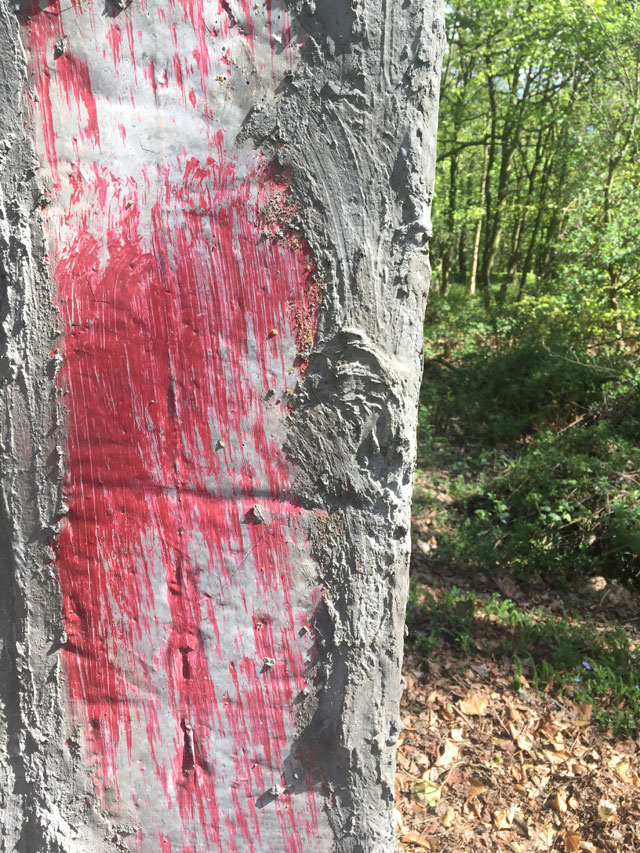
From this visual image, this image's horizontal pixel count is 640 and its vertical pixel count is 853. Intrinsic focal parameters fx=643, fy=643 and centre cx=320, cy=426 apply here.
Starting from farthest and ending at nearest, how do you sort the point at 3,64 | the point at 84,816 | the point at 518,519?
the point at 518,519
the point at 84,816
the point at 3,64

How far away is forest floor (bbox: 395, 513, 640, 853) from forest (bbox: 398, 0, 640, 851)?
1cm

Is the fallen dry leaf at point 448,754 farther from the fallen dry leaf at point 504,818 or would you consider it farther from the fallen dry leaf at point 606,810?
the fallen dry leaf at point 606,810

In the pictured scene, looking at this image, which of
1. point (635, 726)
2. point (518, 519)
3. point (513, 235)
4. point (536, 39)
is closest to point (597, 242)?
point (518, 519)

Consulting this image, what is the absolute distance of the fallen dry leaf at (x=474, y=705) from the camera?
3377mm

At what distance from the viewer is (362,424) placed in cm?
90

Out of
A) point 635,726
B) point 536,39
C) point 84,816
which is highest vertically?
point 536,39

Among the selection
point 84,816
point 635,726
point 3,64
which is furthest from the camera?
point 635,726

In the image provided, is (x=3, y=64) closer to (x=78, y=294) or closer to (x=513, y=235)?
(x=78, y=294)

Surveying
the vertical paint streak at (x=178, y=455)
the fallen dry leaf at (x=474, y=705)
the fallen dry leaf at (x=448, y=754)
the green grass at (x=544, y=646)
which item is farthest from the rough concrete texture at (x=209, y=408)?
the green grass at (x=544, y=646)

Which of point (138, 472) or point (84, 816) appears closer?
point (138, 472)

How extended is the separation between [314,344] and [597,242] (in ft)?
21.1

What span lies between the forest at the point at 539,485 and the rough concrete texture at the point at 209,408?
2079 mm

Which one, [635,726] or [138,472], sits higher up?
[138,472]

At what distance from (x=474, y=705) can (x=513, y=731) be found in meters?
0.24
